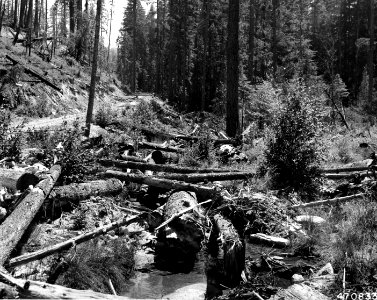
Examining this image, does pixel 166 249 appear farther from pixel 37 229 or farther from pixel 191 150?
pixel 191 150

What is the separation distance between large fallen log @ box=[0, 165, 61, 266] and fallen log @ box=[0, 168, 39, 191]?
306 mm

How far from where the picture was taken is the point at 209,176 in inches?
341

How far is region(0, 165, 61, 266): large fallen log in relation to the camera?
4.33m

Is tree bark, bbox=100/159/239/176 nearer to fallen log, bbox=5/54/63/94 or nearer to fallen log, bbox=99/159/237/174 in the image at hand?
fallen log, bbox=99/159/237/174

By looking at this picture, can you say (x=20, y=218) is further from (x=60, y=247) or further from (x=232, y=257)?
(x=232, y=257)

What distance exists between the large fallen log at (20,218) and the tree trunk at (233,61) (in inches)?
363

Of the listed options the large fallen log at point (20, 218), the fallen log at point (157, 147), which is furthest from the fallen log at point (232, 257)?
the fallen log at point (157, 147)

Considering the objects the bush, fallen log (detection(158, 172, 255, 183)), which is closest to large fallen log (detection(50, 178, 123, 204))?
fallen log (detection(158, 172, 255, 183))

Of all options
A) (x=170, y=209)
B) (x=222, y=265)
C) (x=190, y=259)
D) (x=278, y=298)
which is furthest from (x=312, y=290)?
(x=170, y=209)

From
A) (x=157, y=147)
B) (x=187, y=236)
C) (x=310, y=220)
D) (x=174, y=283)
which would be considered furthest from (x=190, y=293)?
(x=157, y=147)

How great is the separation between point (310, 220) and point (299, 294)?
2.52 m

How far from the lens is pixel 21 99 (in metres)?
17.6

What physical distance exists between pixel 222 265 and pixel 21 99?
15.8m

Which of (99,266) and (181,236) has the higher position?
(181,236)
